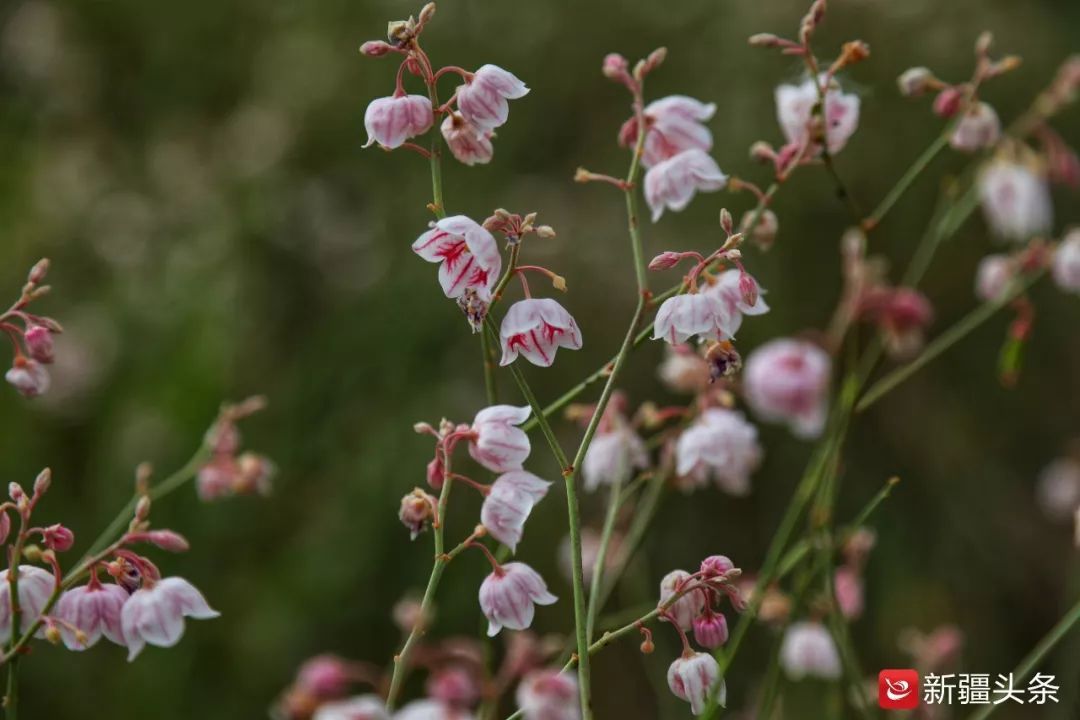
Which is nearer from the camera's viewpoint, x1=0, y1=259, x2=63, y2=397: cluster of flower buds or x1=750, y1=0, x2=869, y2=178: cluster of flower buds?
x1=0, y1=259, x2=63, y2=397: cluster of flower buds

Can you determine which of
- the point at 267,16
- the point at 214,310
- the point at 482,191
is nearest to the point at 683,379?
the point at 214,310

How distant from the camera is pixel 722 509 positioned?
9.86ft

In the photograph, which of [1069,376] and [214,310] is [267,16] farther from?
[1069,376]

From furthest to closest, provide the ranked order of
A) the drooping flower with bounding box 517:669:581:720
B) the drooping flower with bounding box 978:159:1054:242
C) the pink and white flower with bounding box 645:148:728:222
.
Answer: the drooping flower with bounding box 978:159:1054:242 < the pink and white flower with bounding box 645:148:728:222 < the drooping flower with bounding box 517:669:581:720

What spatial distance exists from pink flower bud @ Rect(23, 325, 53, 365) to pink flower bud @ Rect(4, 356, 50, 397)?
1 cm

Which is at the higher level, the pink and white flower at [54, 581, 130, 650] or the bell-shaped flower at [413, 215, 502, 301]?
the bell-shaped flower at [413, 215, 502, 301]

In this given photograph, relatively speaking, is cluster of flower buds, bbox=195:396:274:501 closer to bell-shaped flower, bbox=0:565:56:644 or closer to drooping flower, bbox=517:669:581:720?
bell-shaped flower, bbox=0:565:56:644

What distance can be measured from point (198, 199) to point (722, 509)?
159 cm

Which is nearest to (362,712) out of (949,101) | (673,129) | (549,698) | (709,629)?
(549,698)

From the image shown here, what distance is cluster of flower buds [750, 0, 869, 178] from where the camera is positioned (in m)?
0.91

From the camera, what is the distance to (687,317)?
0.76 metres

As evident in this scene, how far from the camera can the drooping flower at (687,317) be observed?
76 cm

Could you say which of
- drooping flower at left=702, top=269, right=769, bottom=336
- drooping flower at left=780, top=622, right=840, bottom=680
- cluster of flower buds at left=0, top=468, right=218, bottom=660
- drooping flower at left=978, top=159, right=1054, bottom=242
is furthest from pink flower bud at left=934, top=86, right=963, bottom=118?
cluster of flower buds at left=0, top=468, right=218, bottom=660

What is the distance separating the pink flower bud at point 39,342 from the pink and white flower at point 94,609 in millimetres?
180
